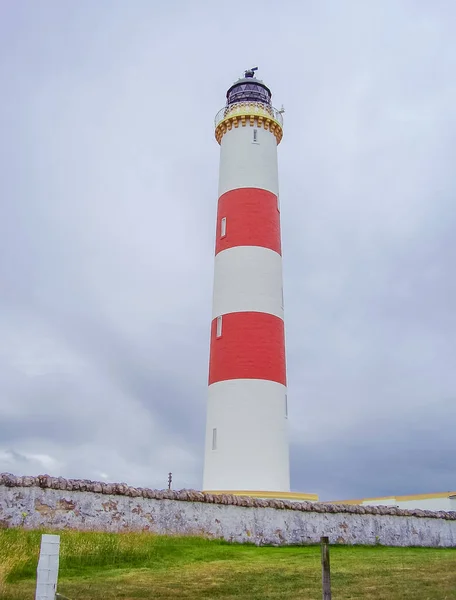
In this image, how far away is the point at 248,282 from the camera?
18391 millimetres

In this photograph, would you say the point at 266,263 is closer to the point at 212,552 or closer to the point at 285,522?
the point at 285,522

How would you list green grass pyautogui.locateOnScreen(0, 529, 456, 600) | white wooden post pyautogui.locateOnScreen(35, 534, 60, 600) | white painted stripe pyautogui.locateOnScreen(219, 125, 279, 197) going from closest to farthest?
white wooden post pyautogui.locateOnScreen(35, 534, 60, 600), green grass pyautogui.locateOnScreen(0, 529, 456, 600), white painted stripe pyautogui.locateOnScreen(219, 125, 279, 197)

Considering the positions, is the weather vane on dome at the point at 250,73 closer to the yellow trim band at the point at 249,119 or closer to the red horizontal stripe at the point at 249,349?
the yellow trim band at the point at 249,119

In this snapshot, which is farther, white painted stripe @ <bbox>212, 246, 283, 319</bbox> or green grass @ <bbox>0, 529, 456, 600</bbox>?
white painted stripe @ <bbox>212, 246, 283, 319</bbox>

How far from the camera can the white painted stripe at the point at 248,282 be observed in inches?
719

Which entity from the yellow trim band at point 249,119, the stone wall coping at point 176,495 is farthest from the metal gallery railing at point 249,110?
the stone wall coping at point 176,495

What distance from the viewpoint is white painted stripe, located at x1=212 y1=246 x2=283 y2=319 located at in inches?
719

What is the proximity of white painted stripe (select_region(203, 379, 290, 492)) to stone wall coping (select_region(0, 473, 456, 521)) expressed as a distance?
8.61ft

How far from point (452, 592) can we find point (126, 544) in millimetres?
5315

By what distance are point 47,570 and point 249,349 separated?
1209 cm

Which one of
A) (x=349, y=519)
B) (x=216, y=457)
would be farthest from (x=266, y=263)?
(x=349, y=519)

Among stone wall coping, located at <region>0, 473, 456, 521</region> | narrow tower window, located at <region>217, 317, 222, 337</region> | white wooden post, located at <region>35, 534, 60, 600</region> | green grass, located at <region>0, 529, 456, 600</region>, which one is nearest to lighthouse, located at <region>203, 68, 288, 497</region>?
narrow tower window, located at <region>217, 317, 222, 337</region>

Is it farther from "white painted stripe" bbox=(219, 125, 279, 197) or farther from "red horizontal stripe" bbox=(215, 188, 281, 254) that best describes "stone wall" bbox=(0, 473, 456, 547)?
"white painted stripe" bbox=(219, 125, 279, 197)

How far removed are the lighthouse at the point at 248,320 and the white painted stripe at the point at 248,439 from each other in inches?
1.1
